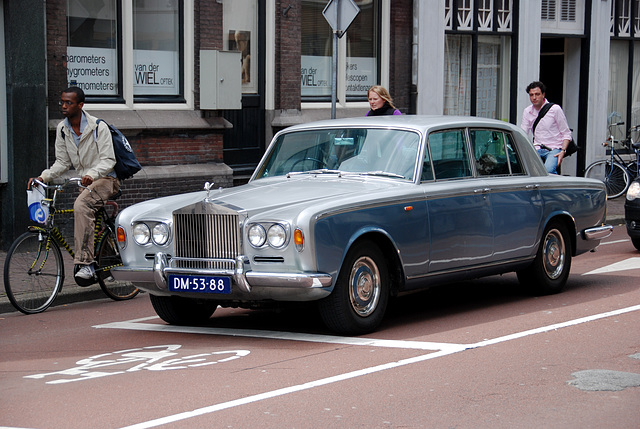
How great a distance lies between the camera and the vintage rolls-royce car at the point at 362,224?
775 centimetres

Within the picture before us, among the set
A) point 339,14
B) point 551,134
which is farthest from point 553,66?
point 339,14

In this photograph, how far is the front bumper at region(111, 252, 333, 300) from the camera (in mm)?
7562

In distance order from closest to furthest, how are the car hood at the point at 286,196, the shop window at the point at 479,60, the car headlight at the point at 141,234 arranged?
the car hood at the point at 286,196 → the car headlight at the point at 141,234 → the shop window at the point at 479,60

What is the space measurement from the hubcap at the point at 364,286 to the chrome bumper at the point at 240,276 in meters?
0.38

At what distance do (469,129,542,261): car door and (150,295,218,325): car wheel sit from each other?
2.63m

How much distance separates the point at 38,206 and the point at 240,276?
3049 mm

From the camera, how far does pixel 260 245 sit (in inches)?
305

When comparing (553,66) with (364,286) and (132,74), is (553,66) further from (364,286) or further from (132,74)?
(364,286)

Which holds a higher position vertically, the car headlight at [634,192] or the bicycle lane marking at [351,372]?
the car headlight at [634,192]

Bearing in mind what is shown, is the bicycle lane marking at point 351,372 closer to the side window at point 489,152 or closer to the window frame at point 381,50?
the side window at point 489,152

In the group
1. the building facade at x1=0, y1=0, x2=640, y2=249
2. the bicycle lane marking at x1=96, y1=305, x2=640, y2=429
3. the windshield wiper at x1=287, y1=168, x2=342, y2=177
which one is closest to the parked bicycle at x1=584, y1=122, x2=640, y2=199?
the building facade at x1=0, y1=0, x2=640, y2=249

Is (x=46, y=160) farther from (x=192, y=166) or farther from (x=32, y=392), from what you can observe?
(x=32, y=392)

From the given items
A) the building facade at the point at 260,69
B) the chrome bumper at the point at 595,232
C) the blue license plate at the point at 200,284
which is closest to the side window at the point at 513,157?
the chrome bumper at the point at 595,232

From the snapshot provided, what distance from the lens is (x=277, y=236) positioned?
7691mm
